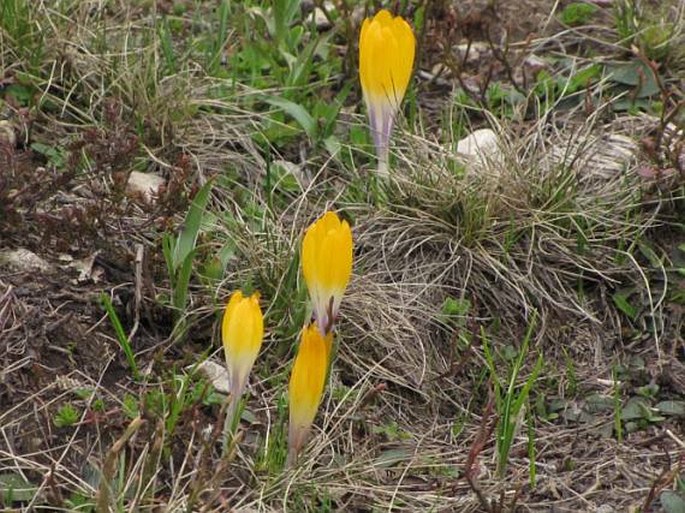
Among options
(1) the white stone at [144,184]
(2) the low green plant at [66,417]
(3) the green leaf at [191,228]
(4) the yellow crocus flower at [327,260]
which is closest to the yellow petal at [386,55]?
(3) the green leaf at [191,228]

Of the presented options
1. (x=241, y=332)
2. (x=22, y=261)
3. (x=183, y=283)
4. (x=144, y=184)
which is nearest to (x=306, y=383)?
(x=241, y=332)

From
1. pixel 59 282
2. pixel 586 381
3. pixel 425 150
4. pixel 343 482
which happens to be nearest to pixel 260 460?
pixel 343 482

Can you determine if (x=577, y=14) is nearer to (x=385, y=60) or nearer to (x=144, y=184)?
(x=385, y=60)

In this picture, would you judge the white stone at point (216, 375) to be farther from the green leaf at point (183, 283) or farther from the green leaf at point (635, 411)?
the green leaf at point (635, 411)

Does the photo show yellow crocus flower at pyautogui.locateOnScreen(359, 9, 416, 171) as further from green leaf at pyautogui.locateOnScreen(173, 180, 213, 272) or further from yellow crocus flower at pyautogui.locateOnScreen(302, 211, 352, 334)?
yellow crocus flower at pyautogui.locateOnScreen(302, 211, 352, 334)

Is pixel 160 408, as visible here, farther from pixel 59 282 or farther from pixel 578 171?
pixel 578 171
